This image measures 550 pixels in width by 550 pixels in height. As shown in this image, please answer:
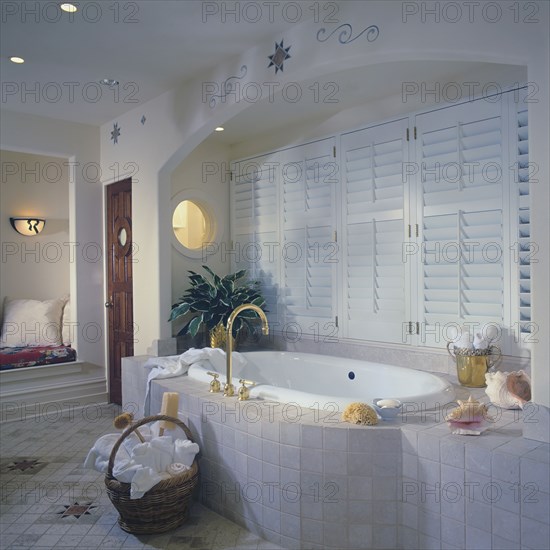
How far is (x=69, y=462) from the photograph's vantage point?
10.6ft

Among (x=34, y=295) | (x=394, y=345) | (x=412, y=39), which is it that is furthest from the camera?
(x=34, y=295)

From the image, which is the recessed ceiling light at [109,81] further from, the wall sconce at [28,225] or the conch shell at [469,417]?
the conch shell at [469,417]

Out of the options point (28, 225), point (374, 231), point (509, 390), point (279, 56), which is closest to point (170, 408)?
point (509, 390)

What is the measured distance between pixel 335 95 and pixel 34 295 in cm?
357

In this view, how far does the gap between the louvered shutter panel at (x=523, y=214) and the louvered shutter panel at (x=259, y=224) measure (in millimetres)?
1894

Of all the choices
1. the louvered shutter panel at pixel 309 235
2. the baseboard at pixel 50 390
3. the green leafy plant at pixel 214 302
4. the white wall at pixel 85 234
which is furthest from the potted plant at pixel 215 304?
the baseboard at pixel 50 390

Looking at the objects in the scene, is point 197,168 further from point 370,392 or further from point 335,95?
point 370,392

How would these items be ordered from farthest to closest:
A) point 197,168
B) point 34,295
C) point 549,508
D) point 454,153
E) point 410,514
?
point 34,295 → point 197,168 → point 454,153 → point 410,514 → point 549,508

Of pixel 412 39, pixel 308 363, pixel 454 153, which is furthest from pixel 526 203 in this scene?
pixel 308 363

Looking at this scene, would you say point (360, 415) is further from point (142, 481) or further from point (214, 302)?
point (214, 302)

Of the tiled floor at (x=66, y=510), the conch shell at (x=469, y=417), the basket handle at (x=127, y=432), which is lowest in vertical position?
the tiled floor at (x=66, y=510)

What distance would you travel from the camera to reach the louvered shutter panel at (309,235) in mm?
3869

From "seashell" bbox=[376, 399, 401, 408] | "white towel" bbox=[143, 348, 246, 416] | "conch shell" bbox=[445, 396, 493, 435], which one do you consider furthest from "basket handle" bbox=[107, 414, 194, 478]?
"conch shell" bbox=[445, 396, 493, 435]

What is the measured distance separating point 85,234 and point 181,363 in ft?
6.34
